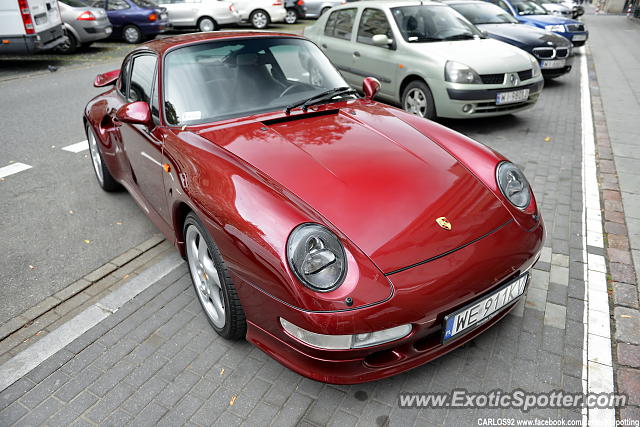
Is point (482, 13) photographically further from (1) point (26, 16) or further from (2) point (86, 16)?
(2) point (86, 16)

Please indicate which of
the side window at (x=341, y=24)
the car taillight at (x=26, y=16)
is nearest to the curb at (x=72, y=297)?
the side window at (x=341, y=24)

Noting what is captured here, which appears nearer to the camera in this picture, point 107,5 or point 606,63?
point 606,63

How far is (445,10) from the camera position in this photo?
281 inches

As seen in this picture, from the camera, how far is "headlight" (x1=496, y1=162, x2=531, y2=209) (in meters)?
2.66

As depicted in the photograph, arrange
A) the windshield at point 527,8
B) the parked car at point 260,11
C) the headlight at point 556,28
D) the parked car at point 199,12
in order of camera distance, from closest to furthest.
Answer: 1. the headlight at point 556,28
2. the windshield at point 527,8
3. the parked car at point 199,12
4. the parked car at point 260,11

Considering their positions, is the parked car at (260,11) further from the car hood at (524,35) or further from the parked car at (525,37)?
the car hood at (524,35)

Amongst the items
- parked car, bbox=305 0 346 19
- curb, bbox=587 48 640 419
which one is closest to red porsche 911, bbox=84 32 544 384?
curb, bbox=587 48 640 419

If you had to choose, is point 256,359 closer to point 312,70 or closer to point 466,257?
point 466,257

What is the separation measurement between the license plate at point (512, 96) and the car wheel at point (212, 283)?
4.76 meters

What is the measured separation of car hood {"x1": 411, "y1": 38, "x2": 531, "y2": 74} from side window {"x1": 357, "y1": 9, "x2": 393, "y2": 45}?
0.59m

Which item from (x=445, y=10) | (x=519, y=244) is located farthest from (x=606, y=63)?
(x=519, y=244)

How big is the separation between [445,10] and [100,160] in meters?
5.29

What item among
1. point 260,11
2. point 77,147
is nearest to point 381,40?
point 77,147

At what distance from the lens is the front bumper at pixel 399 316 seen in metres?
2.02
